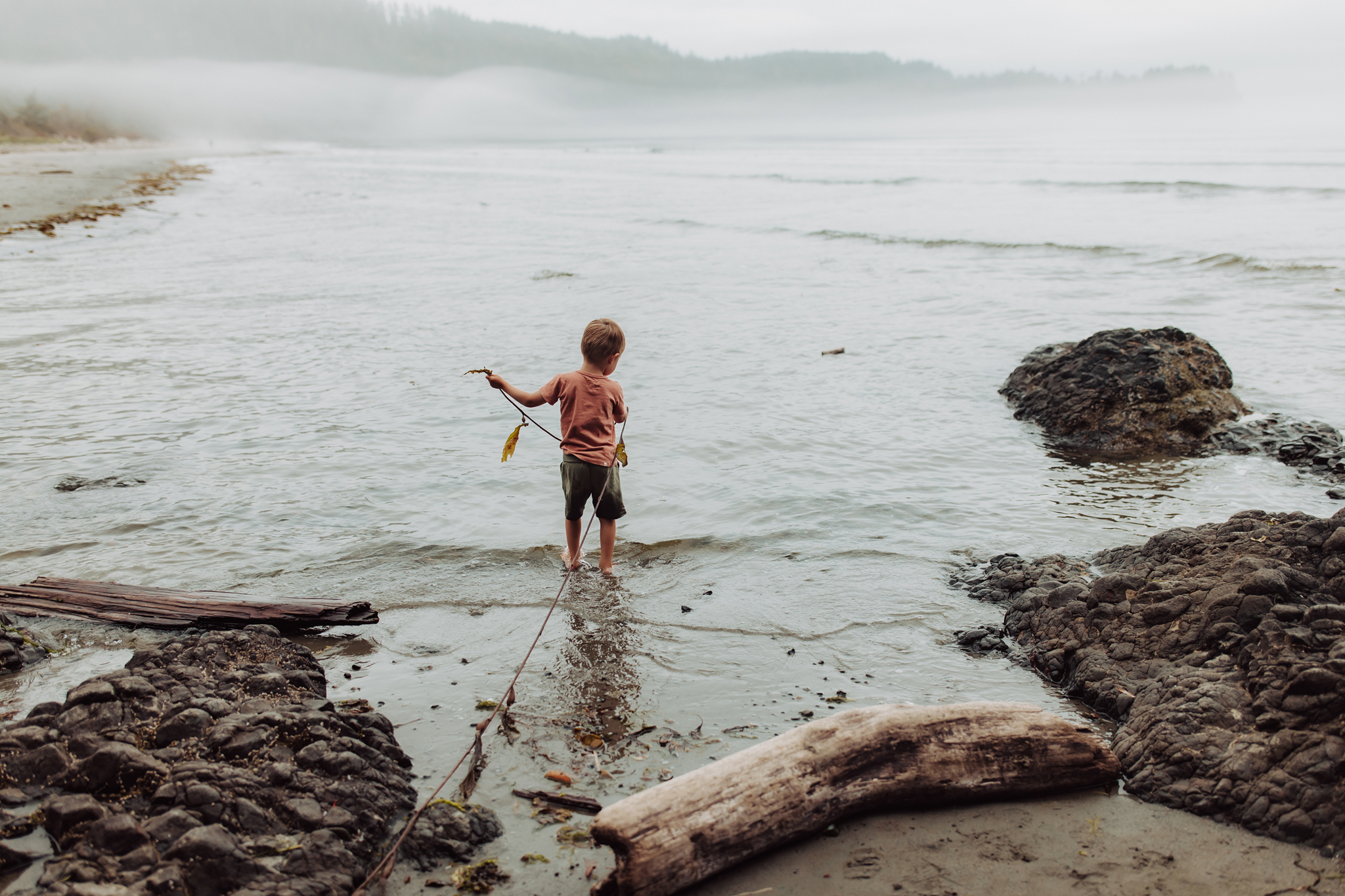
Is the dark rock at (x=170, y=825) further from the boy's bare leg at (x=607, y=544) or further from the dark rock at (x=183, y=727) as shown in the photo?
the boy's bare leg at (x=607, y=544)

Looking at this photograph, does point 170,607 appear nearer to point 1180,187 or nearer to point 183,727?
point 183,727

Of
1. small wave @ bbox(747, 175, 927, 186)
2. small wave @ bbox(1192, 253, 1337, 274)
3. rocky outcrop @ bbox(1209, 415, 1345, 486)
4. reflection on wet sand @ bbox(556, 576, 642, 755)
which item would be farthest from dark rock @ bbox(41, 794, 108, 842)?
small wave @ bbox(747, 175, 927, 186)

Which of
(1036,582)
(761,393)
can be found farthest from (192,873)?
(761,393)

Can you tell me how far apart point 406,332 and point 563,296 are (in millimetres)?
3729

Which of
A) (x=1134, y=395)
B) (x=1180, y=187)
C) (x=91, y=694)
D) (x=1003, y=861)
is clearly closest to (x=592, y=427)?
(x=91, y=694)

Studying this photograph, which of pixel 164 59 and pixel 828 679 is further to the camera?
pixel 164 59

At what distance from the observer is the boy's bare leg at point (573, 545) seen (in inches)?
222

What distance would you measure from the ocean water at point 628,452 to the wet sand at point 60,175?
14.5 ft

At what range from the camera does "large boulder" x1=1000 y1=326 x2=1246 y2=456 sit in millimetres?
7973

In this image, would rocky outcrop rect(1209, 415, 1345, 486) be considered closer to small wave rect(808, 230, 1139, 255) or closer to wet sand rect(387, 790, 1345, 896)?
wet sand rect(387, 790, 1345, 896)

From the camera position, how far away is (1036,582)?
16.0 ft

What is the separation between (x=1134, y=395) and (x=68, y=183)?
35.7 metres

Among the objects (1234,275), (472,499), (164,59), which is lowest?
(472,499)

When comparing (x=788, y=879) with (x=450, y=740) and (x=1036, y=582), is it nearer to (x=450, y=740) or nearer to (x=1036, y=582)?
(x=450, y=740)
